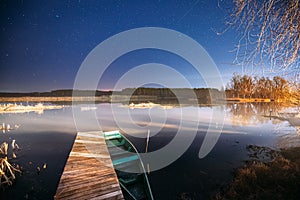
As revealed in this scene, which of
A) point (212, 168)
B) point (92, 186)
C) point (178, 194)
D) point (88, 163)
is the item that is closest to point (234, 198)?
point (178, 194)

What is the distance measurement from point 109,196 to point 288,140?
17315 mm

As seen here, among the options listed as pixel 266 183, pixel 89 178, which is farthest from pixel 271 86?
pixel 89 178

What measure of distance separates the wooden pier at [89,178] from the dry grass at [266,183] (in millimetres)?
4703

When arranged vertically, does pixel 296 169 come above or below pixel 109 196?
below

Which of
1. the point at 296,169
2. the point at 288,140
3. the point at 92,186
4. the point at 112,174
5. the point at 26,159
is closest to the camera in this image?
the point at 92,186

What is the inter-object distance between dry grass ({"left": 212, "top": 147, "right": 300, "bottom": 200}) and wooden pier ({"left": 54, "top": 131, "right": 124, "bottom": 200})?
15.4ft

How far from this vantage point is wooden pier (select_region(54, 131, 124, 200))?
4340 millimetres

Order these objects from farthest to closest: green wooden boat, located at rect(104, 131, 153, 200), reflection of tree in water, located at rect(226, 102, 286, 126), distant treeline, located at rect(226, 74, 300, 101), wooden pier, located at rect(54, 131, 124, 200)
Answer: reflection of tree in water, located at rect(226, 102, 286, 126) < green wooden boat, located at rect(104, 131, 153, 200) < wooden pier, located at rect(54, 131, 124, 200) < distant treeline, located at rect(226, 74, 300, 101)

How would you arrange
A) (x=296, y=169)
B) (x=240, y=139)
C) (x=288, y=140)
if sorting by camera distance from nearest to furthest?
(x=296, y=169) < (x=288, y=140) < (x=240, y=139)

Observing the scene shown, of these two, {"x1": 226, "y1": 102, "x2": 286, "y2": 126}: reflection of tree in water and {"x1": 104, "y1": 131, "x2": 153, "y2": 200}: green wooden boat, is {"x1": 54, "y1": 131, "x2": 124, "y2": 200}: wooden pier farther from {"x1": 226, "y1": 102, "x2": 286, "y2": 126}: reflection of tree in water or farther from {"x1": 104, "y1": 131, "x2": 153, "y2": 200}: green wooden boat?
{"x1": 226, "y1": 102, "x2": 286, "y2": 126}: reflection of tree in water

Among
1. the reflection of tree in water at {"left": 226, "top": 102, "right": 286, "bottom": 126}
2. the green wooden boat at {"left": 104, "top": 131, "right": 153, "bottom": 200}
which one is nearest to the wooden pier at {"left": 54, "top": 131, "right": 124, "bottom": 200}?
the green wooden boat at {"left": 104, "top": 131, "right": 153, "bottom": 200}

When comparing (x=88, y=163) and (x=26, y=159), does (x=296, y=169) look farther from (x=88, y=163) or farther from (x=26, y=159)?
(x=26, y=159)

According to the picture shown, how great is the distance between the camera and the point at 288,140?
14.5 meters

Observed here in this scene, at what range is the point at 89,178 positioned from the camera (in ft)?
16.9
